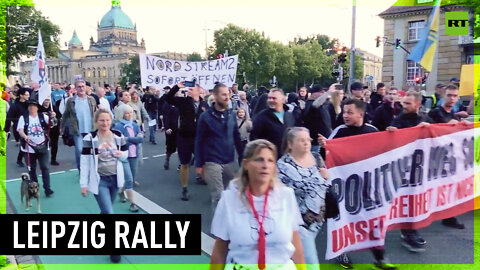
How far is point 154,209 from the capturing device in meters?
6.62

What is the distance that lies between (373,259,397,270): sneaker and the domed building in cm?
12658

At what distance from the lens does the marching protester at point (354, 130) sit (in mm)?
4652

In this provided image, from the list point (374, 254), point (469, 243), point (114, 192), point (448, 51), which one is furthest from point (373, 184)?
point (448, 51)

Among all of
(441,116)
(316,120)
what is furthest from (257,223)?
(441,116)

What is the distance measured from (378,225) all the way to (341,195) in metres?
0.55

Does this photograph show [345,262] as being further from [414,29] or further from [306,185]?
[414,29]

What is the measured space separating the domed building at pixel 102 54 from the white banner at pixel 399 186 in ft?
413

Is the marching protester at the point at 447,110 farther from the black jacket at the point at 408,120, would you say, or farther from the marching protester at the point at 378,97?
the marching protester at the point at 378,97

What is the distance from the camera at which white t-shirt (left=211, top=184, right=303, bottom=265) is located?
272 cm

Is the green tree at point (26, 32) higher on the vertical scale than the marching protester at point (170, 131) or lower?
higher

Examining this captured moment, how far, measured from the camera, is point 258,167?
2.89 m

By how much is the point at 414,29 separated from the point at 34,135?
44531mm

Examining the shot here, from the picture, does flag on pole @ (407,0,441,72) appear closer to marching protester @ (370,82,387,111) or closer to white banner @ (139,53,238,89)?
marching protester @ (370,82,387,111)

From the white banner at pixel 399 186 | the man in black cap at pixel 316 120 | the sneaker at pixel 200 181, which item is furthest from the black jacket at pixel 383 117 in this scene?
the sneaker at pixel 200 181
